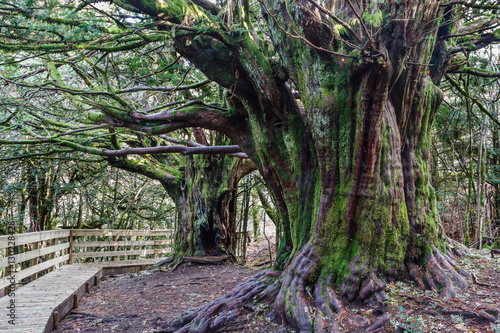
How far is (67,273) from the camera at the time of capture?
7277 mm

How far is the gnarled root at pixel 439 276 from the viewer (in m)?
3.32

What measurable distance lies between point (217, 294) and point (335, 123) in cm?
402

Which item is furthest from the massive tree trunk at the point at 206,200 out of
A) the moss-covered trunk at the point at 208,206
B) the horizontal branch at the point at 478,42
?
the horizontal branch at the point at 478,42

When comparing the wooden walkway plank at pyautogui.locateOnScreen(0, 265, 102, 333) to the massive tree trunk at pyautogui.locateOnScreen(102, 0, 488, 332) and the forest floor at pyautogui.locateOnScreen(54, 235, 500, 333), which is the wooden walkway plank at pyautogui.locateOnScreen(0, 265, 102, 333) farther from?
the massive tree trunk at pyautogui.locateOnScreen(102, 0, 488, 332)

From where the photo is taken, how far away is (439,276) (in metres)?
3.42

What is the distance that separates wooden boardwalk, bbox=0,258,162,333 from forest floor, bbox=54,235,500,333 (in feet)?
0.80

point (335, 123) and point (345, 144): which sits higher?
point (335, 123)

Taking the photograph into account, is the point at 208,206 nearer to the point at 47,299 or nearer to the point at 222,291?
the point at 222,291

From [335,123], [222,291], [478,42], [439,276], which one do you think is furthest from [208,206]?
[478,42]

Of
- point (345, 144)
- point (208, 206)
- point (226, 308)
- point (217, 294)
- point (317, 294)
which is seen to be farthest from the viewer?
point (208, 206)

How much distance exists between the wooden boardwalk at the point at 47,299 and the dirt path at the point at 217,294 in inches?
10.3

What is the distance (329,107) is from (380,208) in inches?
48.4

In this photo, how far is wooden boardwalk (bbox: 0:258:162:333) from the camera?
3.91m

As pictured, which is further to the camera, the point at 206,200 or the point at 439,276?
the point at 206,200
